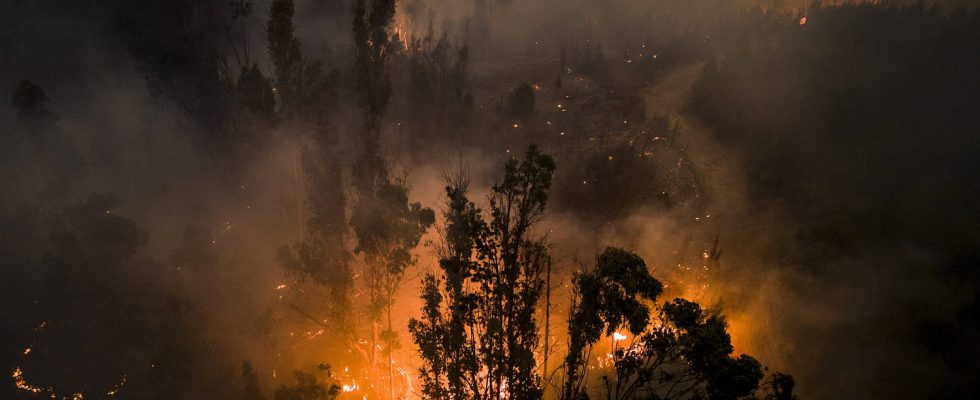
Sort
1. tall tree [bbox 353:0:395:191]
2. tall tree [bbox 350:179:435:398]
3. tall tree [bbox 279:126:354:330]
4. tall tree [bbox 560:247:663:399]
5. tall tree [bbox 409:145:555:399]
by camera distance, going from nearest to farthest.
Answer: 1. tall tree [bbox 560:247:663:399]
2. tall tree [bbox 409:145:555:399]
3. tall tree [bbox 350:179:435:398]
4. tall tree [bbox 279:126:354:330]
5. tall tree [bbox 353:0:395:191]

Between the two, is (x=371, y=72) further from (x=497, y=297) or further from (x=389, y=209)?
(x=497, y=297)

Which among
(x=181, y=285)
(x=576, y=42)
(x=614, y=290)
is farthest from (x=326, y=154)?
(x=576, y=42)

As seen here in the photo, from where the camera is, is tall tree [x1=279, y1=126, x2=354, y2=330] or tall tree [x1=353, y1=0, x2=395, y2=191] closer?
tall tree [x1=279, y1=126, x2=354, y2=330]

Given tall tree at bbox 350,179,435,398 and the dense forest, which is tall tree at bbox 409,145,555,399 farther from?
tall tree at bbox 350,179,435,398

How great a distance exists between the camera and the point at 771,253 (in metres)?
25.8

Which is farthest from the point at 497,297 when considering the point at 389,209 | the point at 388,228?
the point at 388,228

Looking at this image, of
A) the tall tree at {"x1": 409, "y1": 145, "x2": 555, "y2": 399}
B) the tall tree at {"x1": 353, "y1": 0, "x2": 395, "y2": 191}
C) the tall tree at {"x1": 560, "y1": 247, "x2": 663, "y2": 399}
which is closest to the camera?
the tall tree at {"x1": 560, "y1": 247, "x2": 663, "y2": 399}

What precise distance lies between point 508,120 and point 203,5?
87.8ft

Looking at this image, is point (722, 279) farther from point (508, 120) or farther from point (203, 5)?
point (203, 5)

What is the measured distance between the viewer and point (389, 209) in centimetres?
2072

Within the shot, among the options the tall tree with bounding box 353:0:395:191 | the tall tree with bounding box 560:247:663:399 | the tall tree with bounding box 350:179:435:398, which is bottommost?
the tall tree with bounding box 560:247:663:399

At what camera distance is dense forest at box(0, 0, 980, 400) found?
73.0 ft

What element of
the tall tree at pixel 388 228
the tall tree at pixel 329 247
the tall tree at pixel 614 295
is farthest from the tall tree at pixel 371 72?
the tall tree at pixel 614 295

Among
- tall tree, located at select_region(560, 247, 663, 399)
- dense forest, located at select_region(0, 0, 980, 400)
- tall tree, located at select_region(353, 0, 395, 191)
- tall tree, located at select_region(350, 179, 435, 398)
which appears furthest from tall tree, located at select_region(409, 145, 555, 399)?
tall tree, located at select_region(353, 0, 395, 191)
